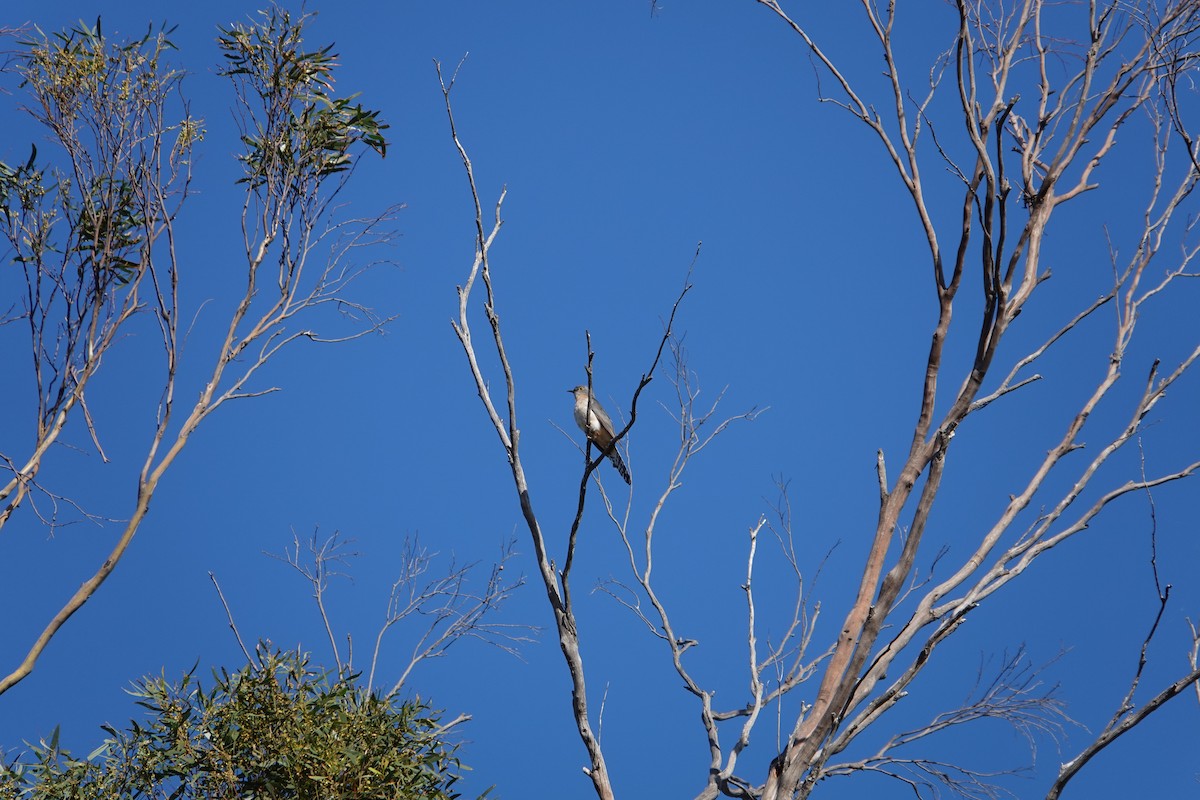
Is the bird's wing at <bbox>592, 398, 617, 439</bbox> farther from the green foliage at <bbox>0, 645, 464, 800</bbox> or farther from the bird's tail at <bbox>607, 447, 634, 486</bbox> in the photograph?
the green foliage at <bbox>0, 645, 464, 800</bbox>

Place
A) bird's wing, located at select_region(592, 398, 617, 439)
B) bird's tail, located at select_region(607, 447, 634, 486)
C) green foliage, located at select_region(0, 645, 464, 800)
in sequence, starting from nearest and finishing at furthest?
green foliage, located at select_region(0, 645, 464, 800), bird's tail, located at select_region(607, 447, 634, 486), bird's wing, located at select_region(592, 398, 617, 439)

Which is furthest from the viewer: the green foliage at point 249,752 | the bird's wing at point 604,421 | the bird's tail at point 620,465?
the bird's wing at point 604,421

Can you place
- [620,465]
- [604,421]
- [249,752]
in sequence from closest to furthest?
[249,752], [620,465], [604,421]

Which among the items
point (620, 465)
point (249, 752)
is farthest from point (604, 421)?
point (249, 752)

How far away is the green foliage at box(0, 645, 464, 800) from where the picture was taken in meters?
3.64

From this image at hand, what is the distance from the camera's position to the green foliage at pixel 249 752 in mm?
3637

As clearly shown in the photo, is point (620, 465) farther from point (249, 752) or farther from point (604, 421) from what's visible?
point (249, 752)

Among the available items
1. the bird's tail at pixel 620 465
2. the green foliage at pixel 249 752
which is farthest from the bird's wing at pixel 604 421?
the green foliage at pixel 249 752

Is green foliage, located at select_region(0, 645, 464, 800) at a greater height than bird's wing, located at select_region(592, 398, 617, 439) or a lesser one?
lesser

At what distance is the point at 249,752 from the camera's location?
3703 millimetres

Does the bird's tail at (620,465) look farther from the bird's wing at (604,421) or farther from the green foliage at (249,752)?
the green foliage at (249,752)

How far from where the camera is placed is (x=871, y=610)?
2.71 meters

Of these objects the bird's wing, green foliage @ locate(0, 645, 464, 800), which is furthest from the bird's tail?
green foliage @ locate(0, 645, 464, 800)

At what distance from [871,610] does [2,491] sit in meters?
4.09
